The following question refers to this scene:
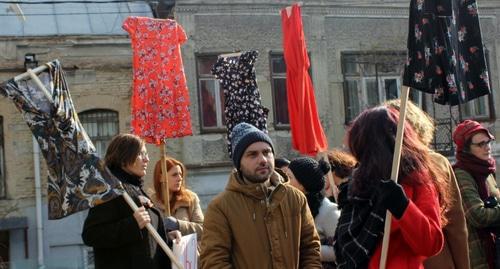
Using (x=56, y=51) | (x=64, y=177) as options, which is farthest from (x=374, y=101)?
(x=64, y=177)

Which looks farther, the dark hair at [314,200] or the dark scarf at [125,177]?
the dark hair at [314,200]

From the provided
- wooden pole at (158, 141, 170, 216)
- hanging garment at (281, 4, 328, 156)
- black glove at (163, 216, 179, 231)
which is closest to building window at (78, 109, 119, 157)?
hanging garment at (281, 4, 328, 156)

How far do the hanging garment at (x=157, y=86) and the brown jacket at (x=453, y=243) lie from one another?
183 inches

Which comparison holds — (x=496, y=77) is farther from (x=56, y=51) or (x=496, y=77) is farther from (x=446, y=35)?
(x=446, y=35)

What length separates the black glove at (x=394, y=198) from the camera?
11.0 feet

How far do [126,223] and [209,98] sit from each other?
1226cm

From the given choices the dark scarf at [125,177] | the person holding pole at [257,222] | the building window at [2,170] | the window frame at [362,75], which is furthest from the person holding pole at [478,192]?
the building window at [2,170]

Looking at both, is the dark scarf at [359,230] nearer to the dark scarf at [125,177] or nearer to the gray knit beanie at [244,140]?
the gray knit beanie at [244,140]

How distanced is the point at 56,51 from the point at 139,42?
9.01 metres

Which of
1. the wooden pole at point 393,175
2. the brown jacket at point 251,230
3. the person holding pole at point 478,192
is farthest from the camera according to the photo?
the person holding pole at point 478,192

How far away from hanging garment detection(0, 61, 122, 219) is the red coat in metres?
2.20

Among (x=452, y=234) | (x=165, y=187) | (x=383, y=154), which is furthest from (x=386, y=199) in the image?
(x=165, y=187)

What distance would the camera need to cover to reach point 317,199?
18.7 feet

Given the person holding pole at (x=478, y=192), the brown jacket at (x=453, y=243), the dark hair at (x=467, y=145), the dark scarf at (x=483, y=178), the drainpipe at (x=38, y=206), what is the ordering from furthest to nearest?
the drainpipe at (x=38, y=206) < the dark hair at (x=467, y=145) < the dark scarf at (x=483, y=178) < the person holding pole at (x=478, y=192) < the brown jacket at (x=453, y=243)
